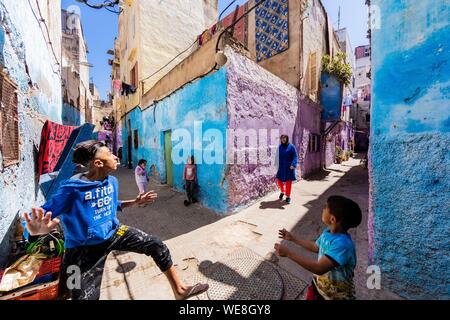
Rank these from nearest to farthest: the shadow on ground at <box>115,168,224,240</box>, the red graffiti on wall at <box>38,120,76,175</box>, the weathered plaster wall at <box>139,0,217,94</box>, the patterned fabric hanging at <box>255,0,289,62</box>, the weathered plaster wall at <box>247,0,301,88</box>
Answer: the red graffiti on wall at <box>38,120,76,175</box>
the shadow on ground at <box>115,168,224,240</box>
the weathered plaster wall at <box>247,0,301,88</box>
the patterned fabric hanging at <box>255,0,289,62</box>
the weathered plaster wall at <box>139,0,217,94</box>

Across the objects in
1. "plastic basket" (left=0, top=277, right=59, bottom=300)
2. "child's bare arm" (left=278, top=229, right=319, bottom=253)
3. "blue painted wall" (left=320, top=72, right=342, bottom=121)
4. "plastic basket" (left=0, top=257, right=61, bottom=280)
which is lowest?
"plastic basket" (left=0, top=277, right=59, bottom=300)

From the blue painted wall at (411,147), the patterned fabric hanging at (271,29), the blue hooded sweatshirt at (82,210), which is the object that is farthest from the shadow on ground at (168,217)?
the patterned fabric hanging at (271,29)

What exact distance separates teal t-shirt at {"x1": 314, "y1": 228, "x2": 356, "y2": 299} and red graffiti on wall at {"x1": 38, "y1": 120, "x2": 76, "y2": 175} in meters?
4.50

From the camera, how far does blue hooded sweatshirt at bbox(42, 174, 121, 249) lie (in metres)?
1.52

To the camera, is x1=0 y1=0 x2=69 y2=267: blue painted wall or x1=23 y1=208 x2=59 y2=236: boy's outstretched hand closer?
x1=23 y1=208 x2=59 y2=236: boy's outstretched hand

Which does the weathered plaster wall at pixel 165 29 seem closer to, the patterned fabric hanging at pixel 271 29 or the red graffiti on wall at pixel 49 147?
the patterned fabric hanging at pixel 271 29

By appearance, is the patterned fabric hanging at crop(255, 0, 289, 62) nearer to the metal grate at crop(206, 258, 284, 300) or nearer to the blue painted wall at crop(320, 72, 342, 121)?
the blue painted wall at crop(320, 72, 342, 121)

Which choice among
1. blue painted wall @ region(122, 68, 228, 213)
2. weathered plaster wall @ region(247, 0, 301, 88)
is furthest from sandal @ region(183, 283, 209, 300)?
weathered plaster wall @ region(247, 0, 301, 88)

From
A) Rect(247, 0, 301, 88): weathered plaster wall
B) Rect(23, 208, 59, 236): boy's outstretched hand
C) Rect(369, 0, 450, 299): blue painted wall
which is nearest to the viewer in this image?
Rect(23, 208, 59, 236): boy's outstretched hand

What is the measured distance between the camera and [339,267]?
1.41m

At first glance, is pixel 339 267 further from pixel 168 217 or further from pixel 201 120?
pixel 201 120

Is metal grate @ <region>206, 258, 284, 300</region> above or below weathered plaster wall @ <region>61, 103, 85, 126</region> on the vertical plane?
below
